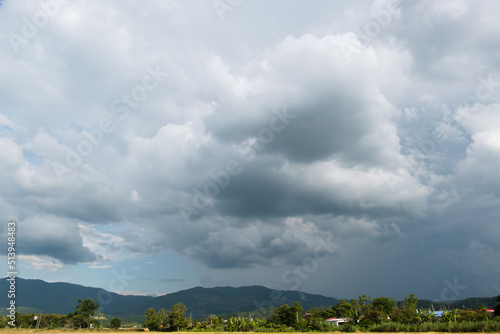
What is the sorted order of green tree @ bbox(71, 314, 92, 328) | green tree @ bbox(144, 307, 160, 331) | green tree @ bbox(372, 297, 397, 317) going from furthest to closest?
green tree @ bbox(71, 314, 92, 328)
green tree @ bbox(372, 297, 397, 317)
green tree @ bbox(144, 307, 160, 331)

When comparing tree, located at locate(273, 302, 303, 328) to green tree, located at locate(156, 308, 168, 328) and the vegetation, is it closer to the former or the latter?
the vegetation

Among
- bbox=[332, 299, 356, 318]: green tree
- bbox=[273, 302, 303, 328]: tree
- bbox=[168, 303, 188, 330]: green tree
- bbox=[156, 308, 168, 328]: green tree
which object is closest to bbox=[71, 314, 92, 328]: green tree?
bbox=[156, 308, 168, 328]: green tree

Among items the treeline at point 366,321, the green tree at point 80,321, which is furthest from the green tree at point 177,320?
the green tree at point 80,321

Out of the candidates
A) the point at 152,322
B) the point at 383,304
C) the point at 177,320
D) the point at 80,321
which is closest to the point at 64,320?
the point at 80,321

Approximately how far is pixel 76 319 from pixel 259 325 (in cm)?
5081

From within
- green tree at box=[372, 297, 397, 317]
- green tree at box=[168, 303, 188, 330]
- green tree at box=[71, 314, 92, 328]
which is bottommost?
green tree at box=[71, 314, 92, 328]

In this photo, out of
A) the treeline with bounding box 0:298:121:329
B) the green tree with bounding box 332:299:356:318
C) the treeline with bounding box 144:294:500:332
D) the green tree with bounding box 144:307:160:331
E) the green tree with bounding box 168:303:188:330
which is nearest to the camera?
the treeline with bounding box 144:294:500:332

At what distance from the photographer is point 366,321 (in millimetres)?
64312

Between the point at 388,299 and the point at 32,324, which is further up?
the point at 388,299

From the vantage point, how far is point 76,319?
91.2 m

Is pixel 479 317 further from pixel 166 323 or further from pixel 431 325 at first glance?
pixel 166 323

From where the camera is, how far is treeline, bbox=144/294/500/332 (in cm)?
5756

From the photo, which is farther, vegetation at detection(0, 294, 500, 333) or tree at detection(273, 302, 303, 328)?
tree at detection(273, 302, 303, 328)

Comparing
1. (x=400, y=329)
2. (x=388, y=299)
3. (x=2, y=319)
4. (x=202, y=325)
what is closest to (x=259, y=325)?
(x=202, y=325)
